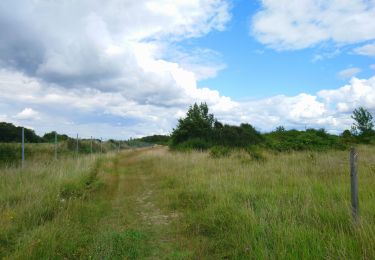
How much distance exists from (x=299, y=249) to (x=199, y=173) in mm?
8864

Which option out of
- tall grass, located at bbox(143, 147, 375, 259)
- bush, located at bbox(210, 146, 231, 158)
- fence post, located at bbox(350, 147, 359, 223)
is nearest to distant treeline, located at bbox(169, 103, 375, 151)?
bush, located at bbox(210, 146, 231, 158)

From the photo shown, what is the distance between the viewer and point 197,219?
7.70 m

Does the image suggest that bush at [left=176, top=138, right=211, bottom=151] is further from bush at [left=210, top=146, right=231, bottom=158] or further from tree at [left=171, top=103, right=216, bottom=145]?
bush at [left=210, top=146, right=231, bottom=158]

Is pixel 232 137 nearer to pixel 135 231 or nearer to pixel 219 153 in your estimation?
pixel 219 153

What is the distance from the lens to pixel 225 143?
109ft

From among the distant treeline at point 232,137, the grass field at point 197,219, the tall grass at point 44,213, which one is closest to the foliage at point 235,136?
the distant treeline at point 232,137

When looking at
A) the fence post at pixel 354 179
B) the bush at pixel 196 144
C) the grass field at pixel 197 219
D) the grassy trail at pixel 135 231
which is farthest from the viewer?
the bush at pixel 196 144

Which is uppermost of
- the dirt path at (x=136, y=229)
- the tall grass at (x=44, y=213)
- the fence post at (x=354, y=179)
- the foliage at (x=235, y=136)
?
the foliage at (x=235, y=136)

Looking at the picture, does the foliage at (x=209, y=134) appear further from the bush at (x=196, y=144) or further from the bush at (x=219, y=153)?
the bush at (x=219, y=153)

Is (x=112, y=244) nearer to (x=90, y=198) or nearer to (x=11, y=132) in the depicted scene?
(x=90, y=198)

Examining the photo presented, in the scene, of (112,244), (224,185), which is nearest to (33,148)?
(224,185)

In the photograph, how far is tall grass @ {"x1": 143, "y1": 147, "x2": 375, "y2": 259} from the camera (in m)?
4.83

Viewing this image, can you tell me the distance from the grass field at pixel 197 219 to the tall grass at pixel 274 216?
2 centimetres

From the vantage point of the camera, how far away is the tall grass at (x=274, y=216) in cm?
483
